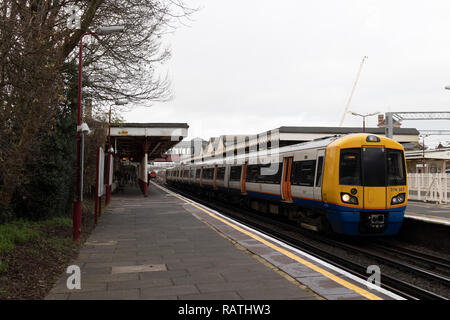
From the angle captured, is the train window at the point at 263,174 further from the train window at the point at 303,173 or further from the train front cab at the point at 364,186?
the train front cab at the point at 364,186

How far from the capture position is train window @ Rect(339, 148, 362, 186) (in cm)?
959

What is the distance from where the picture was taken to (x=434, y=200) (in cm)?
2362

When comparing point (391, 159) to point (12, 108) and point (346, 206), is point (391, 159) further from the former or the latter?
point (12, 108)

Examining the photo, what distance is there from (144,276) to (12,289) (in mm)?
1805

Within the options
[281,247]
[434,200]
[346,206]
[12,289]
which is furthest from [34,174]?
[434,200]

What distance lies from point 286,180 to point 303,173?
1367 mm

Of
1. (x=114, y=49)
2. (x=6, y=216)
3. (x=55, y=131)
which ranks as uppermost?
(x=114, y=49)

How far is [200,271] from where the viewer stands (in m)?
6.27

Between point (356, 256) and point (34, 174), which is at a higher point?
point (34, 174)

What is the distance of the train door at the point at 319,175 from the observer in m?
10.3

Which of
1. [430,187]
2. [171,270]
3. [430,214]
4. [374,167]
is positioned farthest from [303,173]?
[430,187]

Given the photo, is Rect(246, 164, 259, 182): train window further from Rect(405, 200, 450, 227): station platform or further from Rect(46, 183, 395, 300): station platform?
Rect(46, 183, 395, 300): station platform

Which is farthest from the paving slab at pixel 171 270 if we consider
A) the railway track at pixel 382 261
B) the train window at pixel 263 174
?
the train window at pixel 263 174

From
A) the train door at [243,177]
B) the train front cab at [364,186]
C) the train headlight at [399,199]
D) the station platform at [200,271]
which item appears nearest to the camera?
the station platform at [200,271]
